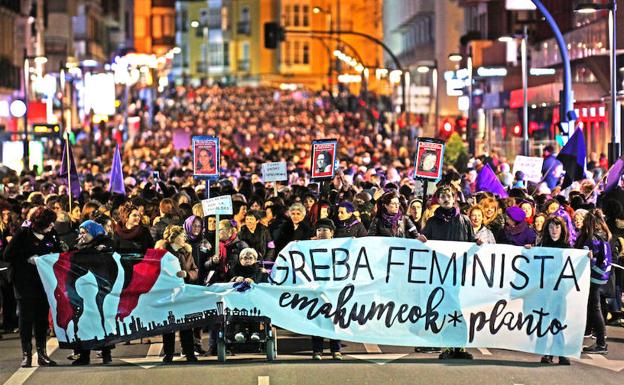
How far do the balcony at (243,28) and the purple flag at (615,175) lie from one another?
17378 centimetres

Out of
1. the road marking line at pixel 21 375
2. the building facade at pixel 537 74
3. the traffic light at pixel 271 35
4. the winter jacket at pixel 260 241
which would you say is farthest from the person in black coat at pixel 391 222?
the traffic light at pixel 271 35

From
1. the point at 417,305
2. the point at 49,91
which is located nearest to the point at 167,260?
the point at 417,305

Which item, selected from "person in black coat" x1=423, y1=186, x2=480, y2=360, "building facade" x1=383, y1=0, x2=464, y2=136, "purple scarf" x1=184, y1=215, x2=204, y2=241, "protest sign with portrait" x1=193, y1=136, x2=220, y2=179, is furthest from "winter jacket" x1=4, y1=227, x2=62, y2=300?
"building facade" x1=383, y1=0, x2=464, y2=136

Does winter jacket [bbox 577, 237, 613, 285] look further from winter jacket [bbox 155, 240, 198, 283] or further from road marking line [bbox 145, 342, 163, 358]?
road marking line [bbox 145, 342, 163, 358]

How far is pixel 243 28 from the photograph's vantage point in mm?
195125

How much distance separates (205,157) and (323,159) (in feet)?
12.1

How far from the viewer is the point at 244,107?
413ft

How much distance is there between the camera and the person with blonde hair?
15.4m

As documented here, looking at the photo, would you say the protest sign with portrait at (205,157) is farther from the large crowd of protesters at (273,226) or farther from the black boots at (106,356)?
the black boots at (106,356)

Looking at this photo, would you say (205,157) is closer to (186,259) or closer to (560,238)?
(186,259)

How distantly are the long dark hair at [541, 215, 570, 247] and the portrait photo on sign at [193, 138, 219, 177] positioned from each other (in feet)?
14.6

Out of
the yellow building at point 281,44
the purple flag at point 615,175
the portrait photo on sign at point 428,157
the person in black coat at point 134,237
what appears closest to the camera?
the person in black coat at point 134,237

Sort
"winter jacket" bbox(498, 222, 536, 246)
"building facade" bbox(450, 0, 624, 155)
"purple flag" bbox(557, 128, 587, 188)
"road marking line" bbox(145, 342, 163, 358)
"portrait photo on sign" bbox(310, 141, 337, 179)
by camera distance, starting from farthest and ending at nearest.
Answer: "building facade" bbox(450, 0, 624, 155), "purple flag" bbox(557, 128, 587, 188), "portrait photo on sign" bbox(310, 141, 337, 179), "road marking line" bbox(145, 342, 163, 358), "winter jacket" bbox(498, 222, 536, 246)

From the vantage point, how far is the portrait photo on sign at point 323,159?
21.5 m
